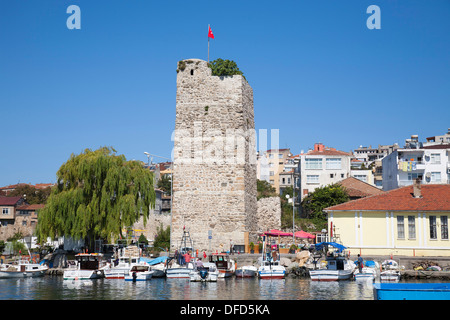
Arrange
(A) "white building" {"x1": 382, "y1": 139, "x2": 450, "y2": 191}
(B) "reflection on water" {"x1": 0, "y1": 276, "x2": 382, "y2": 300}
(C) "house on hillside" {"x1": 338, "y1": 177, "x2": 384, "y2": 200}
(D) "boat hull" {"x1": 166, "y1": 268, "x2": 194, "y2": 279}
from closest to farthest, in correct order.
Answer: (B) "reflection on water" {"x1": 0, "y1": 276, "x2": 382, "y2": 300} → (D) "boat hull" {"x1": 166, "y1": 268, "x2": 194, "y2": 279} → (C) "house on hillside" {"x1": 338, "y1": 177, "x2": 384, "y2": 200} → (A) "white building" {"x1": 382, "y1": 139, "x2": 450, "y2": 191}

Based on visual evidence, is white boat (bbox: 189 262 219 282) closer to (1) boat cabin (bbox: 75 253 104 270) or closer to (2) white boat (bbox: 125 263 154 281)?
(2) white boat (bbox: 125 263 154 281)

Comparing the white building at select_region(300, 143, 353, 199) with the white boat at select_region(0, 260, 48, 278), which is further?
the white building at select_region(300, 143, 353, 199)

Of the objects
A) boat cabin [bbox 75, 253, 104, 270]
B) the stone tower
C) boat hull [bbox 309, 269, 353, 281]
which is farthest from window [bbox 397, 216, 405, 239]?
boat cabin [bbox 75, 253, 104, 270]

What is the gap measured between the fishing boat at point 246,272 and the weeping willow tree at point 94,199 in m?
7.27

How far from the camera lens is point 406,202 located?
3055 cm

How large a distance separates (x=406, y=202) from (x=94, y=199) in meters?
18.0

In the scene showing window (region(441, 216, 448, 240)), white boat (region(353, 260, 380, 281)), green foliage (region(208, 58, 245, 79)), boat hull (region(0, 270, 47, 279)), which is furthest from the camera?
green foliage (region(208, 58, 245, 79))

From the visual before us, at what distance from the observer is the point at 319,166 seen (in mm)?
58250

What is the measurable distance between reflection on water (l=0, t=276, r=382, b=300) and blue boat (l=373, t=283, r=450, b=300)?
4585mm

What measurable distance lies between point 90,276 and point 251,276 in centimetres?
834

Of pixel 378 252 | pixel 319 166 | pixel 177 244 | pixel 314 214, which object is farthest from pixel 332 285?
pixel 319 166

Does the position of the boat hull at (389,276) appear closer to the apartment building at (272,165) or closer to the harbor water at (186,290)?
the harbor water at (186,290)

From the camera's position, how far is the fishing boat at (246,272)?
28.2 meters

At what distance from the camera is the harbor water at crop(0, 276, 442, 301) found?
19.9 m
